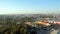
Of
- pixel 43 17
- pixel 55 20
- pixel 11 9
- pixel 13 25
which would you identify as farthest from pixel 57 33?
pixel 11 9

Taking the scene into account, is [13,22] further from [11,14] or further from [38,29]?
[38,29]

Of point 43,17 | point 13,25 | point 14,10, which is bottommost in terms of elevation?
point 13,25

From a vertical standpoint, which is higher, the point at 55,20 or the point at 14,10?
the point at 14,10

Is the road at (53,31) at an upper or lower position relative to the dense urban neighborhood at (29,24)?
lower

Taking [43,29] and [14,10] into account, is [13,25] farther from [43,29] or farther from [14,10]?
[43,29]

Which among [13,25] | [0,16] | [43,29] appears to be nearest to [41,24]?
[43,29]

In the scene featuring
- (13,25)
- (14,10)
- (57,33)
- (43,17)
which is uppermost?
(14,10)

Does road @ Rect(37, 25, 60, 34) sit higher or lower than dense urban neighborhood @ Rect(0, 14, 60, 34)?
lower

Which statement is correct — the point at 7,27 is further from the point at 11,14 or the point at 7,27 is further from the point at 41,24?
the point at 41,24

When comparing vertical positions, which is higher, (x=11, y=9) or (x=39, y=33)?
(x=11, y=9)
